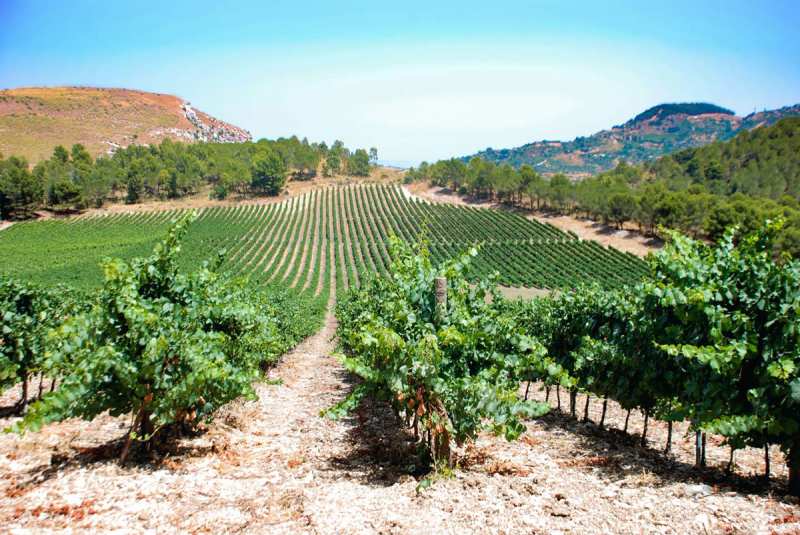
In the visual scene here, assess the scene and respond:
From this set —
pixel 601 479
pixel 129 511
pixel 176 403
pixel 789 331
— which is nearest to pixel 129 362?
pixel 176 403

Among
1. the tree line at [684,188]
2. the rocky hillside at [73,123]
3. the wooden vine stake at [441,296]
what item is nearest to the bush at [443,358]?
the wooden vine stake at [441,296]

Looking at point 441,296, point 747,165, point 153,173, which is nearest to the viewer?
point 441,296

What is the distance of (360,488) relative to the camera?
6652 millimetres

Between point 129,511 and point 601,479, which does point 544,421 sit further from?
point 129,511

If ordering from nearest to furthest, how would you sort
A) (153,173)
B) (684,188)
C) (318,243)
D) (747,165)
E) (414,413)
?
(414,413) < (318,243) < (684,188) < (153,173) < (747,165)

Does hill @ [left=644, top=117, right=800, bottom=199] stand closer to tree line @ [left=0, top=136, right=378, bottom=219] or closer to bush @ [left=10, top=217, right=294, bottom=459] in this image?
tree line @ [left=0, top=136, right=378, bottom=219]

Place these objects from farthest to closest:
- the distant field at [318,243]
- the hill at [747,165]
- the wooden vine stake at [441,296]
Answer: the hill at [747,165] < the distant field at [318,243] < the wooden vine stake at [441,296]

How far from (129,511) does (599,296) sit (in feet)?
39.1

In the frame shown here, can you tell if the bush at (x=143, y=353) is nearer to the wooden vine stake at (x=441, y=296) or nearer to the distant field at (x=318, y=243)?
the wooden vine stake at (x=441, y=296)

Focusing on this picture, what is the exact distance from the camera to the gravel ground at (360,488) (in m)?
5.34

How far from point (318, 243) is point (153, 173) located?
180 ft

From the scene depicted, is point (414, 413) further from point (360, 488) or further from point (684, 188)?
point (684, 188)

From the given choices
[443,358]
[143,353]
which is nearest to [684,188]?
[443,358]

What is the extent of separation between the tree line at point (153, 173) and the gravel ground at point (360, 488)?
97697 mm
